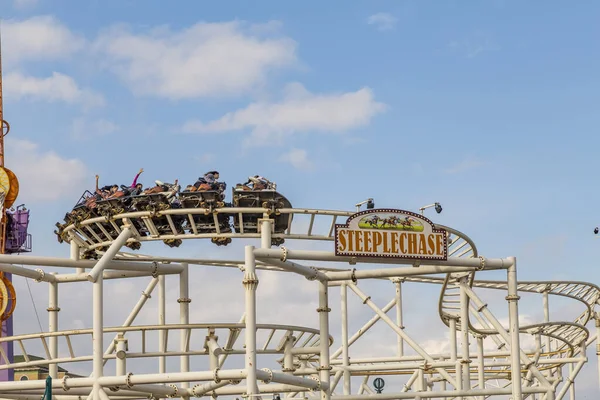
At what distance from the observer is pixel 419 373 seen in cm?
4372

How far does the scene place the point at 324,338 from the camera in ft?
98.8

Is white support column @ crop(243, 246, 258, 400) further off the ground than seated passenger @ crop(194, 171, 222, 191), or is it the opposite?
seated passenger @ crop(194, 171, 222, 191)

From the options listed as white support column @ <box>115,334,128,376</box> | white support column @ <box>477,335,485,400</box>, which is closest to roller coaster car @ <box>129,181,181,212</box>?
white support column @ <box>115,334,128,376</box>

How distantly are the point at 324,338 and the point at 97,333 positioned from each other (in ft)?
19.5

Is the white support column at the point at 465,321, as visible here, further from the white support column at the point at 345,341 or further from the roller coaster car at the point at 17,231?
the roller coaster car at the point at 17,231

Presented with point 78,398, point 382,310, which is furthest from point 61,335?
point 382,310

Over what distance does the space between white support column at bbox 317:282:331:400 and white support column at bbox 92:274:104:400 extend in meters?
5.53

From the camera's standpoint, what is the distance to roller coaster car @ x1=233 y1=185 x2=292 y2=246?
A: 29766 mm

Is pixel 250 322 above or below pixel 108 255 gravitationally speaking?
below

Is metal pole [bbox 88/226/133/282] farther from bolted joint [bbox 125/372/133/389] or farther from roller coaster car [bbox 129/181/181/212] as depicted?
bolted joint [bbox 125/372/133/389]

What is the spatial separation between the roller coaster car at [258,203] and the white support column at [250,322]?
366cm

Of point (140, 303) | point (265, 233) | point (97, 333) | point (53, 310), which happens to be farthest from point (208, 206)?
point (53, 310)

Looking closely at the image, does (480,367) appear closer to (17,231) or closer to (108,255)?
(108,255)

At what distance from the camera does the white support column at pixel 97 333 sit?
91.1 ft
